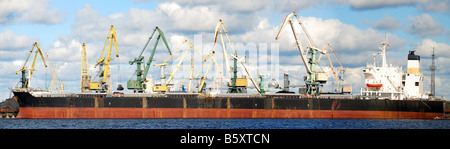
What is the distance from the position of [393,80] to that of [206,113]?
1126 inches

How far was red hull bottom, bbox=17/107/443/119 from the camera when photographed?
76438 millimetres

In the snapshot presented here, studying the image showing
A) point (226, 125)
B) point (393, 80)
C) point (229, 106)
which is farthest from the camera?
point (393, 80)

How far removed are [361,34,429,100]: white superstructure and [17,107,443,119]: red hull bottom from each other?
5564 millimetres

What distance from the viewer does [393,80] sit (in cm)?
8225

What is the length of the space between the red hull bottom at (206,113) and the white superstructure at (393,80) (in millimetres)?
5564

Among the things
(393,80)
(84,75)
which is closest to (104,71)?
(84,75)

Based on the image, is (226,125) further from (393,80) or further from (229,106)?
(393,80)

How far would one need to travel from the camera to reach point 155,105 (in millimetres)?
77500

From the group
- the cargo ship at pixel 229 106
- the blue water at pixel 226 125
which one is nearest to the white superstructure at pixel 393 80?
the cargo ship at pixel 229 106

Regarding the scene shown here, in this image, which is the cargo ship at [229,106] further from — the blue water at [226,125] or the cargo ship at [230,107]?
the blue water at [226,125]

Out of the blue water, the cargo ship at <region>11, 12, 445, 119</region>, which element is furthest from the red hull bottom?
the blue water

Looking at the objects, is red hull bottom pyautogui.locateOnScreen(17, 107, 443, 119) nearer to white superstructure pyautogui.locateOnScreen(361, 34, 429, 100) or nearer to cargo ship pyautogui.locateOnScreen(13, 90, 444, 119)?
cargo ship pyautogui.locateOnScreen(13, 90, 444, 119)
